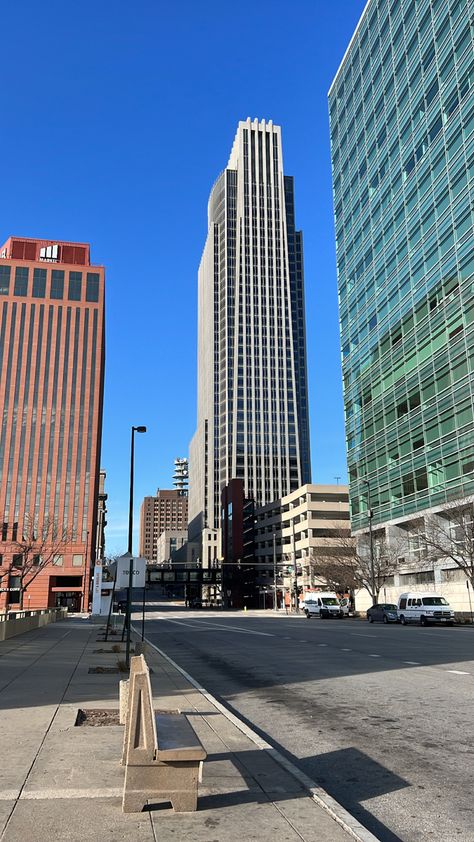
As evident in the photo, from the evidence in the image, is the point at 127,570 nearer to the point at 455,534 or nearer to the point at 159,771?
the point at 159,771

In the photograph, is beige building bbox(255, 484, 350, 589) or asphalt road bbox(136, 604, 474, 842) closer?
asphalt road bbox(136, 604, 474, 842)

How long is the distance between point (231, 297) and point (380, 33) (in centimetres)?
13020

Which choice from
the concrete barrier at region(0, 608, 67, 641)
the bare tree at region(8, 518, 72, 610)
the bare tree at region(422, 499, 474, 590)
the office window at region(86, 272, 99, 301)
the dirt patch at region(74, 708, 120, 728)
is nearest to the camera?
the dirt patch at region(74, 708, 120, 728)

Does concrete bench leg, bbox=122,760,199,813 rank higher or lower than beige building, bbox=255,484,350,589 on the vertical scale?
lower

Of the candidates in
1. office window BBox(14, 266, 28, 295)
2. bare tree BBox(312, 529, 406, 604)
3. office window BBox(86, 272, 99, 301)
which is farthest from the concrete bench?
office window BBox(14, 266, 28, 295)

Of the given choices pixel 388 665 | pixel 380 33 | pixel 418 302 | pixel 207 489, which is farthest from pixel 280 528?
pixel 388 665

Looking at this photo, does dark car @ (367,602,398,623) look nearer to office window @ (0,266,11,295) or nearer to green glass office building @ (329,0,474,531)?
green glass office building @ (329,0,474,531)

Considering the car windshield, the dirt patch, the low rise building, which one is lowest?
the dirt patch

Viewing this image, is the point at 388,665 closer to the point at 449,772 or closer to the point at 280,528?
the point at 449,772

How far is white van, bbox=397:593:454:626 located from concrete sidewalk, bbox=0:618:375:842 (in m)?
33.6

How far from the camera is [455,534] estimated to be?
49.5 m

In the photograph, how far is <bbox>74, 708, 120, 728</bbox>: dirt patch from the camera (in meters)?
9.13

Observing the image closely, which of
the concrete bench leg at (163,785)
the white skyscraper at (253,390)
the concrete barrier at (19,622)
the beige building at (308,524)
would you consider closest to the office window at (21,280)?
the beige building at (308,524)

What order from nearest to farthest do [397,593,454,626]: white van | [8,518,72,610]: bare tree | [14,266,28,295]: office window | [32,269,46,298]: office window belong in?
[397,593,454,626]: white van
[8,518,72,610]: bare tree
[14,266,28,295]: office window
[32,269,46,298]: office window
